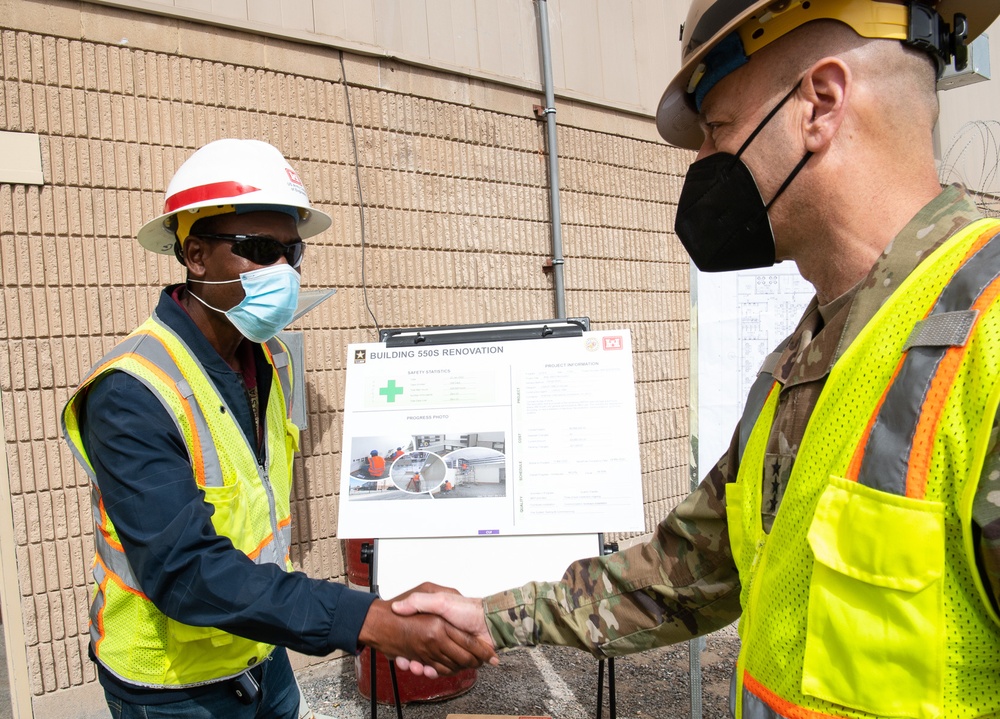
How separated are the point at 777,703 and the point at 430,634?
1.22m

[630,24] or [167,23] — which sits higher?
[630,24]

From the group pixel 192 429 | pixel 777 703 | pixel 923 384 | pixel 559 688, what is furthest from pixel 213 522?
pixel 559 688

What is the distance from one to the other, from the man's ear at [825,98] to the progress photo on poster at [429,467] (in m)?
1.69

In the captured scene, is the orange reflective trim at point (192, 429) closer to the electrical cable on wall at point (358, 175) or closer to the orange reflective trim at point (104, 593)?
the orange reflective trim at point (104, 593)

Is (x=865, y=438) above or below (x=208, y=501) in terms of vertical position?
above

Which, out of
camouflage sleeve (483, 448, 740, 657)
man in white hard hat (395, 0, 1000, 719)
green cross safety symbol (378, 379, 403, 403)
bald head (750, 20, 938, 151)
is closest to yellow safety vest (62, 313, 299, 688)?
green cross safety symbol (378, 379, 403, 403)

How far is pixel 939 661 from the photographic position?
970 millimetres

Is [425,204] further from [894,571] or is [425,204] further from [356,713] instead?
[894,571]

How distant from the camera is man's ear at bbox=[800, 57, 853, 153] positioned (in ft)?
4.34

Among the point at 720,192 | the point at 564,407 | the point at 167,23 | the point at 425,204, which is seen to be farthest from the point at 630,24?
the point at 720,192

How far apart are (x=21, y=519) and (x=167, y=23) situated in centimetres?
250

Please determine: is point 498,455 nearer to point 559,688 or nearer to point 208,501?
point 208,501

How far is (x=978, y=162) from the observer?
8.98m

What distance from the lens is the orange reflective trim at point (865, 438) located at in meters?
1.06
